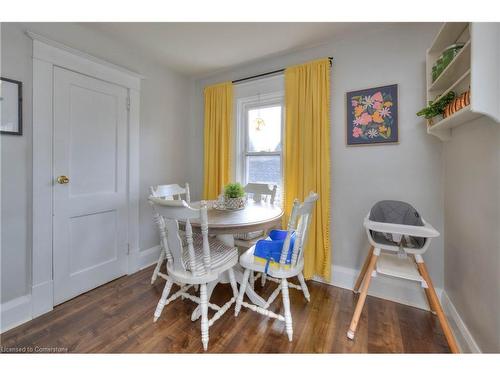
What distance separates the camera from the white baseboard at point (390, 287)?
1.84 metres

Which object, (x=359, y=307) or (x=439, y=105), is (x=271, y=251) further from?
(x=439, y=105)

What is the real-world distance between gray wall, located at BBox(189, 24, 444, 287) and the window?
54 cm

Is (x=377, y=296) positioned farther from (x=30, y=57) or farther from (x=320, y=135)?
(x=30, y=57)

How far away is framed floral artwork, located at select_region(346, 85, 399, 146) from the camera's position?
1.93 metres

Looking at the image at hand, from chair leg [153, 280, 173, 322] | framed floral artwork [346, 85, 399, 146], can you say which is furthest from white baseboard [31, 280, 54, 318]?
framed floral artwork [346, 85, 399, 146]

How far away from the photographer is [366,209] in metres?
2.07

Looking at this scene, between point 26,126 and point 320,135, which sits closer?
point 26,126

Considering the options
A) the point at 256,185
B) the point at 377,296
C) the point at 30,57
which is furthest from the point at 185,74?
the point at 377,296

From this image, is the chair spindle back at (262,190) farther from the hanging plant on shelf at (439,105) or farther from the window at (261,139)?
the hanging plant on shelf at (439,105)

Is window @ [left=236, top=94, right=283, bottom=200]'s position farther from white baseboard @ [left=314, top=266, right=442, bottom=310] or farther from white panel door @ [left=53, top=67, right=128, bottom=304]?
white panel door @ [left=53, top=67, right=128, bottom=304]

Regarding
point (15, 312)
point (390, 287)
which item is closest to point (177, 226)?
point (15, 312)

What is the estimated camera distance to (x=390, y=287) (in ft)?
6.40

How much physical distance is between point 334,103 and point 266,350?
7.25 ft

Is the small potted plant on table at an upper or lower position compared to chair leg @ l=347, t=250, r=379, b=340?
upper
